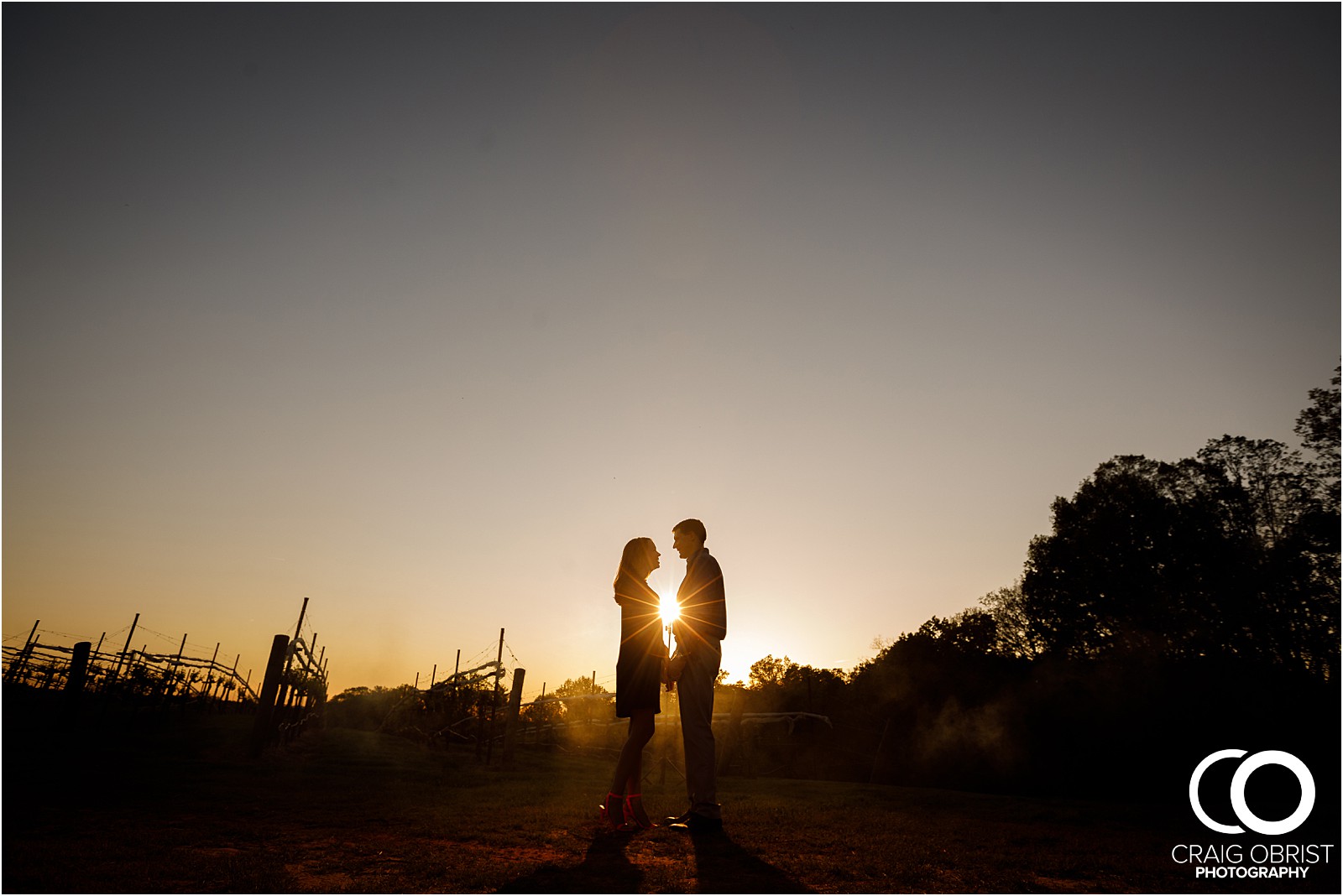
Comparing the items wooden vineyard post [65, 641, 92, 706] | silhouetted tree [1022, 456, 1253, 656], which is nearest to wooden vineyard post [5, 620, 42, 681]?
wooden vineyard post [65, 641, 92, 706]

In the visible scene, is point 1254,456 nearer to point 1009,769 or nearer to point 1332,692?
point 1332,692

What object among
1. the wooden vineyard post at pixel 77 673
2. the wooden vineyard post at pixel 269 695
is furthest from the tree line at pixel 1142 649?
the wooden vineyard post at pixel 77 673

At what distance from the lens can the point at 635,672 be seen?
4.77m

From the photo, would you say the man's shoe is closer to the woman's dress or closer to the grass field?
the grass field

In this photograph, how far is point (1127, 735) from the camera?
64.5ft

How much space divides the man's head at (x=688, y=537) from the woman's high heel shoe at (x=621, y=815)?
1.76 metres

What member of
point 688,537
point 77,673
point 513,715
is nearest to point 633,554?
point 688,537

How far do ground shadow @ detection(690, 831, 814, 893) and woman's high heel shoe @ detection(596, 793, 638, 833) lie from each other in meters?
0.64

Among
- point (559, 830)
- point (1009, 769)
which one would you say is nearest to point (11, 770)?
point (559, 830)

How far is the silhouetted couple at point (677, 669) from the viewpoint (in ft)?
14.5

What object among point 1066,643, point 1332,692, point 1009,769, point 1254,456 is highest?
point 1254,456

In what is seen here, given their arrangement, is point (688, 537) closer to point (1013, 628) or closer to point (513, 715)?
point (513, 715)

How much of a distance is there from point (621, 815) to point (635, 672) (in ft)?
3.01

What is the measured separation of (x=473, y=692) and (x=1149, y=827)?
146 ft
